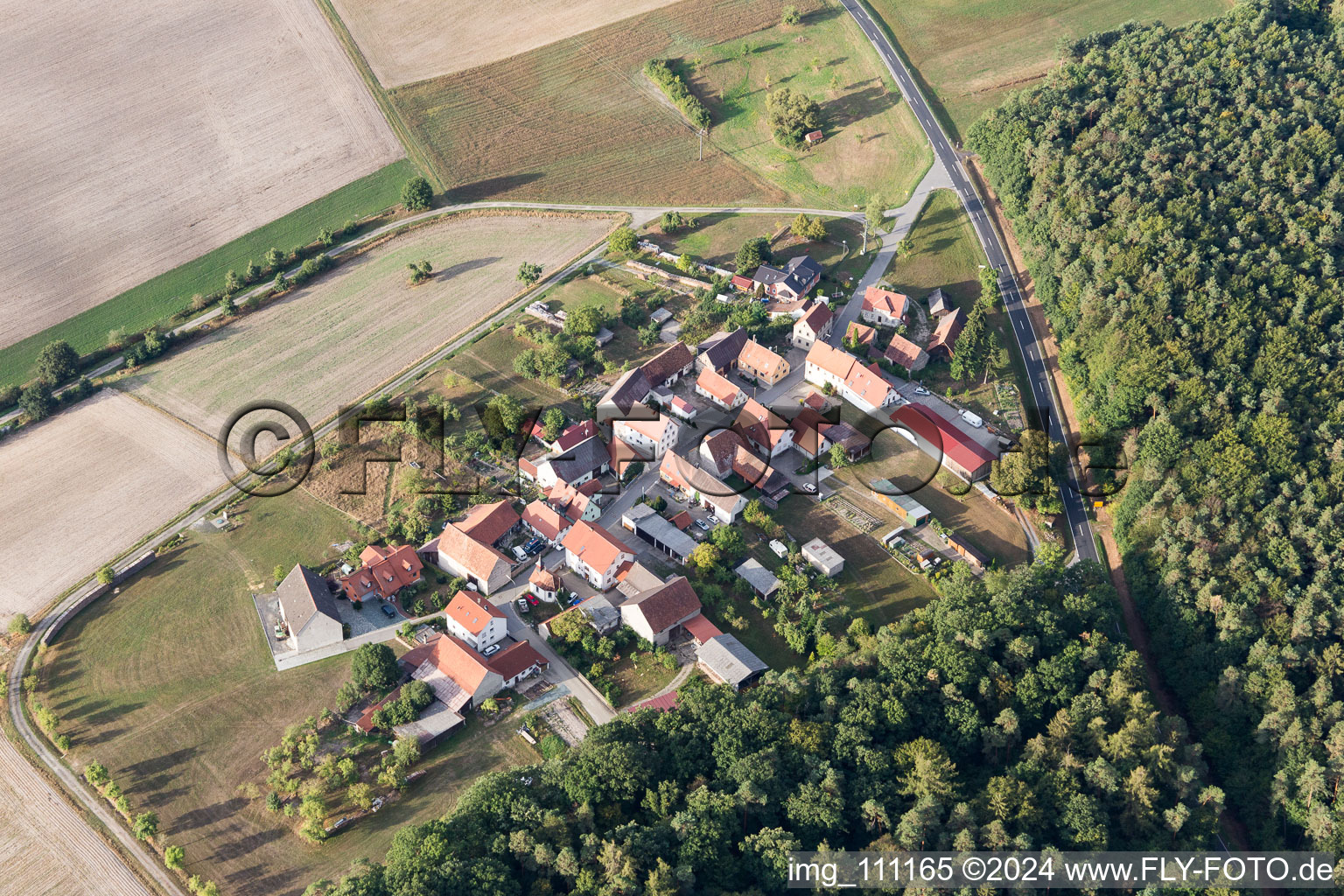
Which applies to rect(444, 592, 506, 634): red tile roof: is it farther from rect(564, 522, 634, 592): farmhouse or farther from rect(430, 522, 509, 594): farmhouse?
rect(564, 522, 634, 592): farmhouse

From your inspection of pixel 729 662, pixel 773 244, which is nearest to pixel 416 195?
pixel 773 244

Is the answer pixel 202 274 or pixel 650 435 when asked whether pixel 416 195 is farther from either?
pixel 650 435

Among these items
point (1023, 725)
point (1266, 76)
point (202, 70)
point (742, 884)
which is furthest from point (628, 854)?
Answer: point (202, 70)

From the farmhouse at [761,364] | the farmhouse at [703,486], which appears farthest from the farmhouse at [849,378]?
the farmhouse at [703,486]

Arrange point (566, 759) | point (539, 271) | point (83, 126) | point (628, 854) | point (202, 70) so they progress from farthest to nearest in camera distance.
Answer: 1. point (202, 70)
2. point (83, 126)
3. point (539, 271)
4. point (566, 759)
5. point (628, 854)

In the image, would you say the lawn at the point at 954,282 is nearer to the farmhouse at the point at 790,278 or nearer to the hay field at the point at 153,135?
the farmhouse at the point at 790,278

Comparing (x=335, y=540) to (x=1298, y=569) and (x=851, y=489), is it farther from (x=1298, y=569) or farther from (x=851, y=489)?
(x=1298, y=569)
